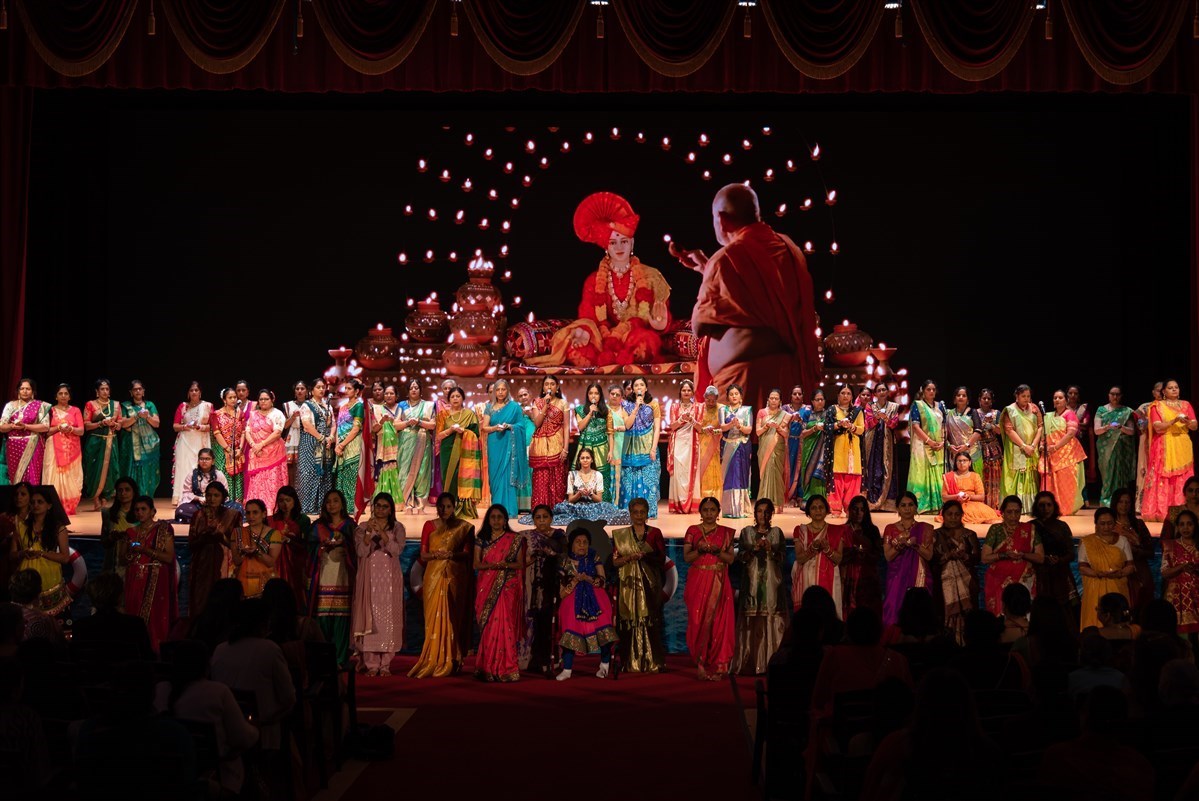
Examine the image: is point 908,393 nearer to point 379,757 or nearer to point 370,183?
point 370,183

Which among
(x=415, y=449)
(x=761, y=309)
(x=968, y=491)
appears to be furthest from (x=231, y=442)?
(x=968, y=491)

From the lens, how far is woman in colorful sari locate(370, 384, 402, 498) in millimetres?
10656

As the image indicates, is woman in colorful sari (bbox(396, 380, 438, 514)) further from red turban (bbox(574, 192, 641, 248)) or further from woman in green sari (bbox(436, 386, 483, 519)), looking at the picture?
red turban (bbox(574, 192, 641, 248))

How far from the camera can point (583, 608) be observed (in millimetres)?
7582

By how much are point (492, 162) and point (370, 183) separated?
1220mm

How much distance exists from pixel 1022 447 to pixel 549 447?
3.57m

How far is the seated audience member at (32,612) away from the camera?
17.2 ft

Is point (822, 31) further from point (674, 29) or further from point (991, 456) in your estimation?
point (991, 456)

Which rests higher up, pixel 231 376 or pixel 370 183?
pixel 370 183

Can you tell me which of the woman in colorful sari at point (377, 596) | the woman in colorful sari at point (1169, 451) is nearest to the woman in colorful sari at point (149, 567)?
the woman in colorful sari at point (377, 596)

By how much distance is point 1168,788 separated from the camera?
348cm

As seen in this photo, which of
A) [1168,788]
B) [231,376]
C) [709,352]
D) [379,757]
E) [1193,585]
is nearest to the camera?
[1168,788]

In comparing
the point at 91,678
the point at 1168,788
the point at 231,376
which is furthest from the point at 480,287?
the point at 1168,788

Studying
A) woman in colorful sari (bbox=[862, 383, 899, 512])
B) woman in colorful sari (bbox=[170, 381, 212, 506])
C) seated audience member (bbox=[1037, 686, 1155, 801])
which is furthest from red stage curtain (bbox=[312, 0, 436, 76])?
seated audience member (bbox=[1037, 686, 1155, 801])
